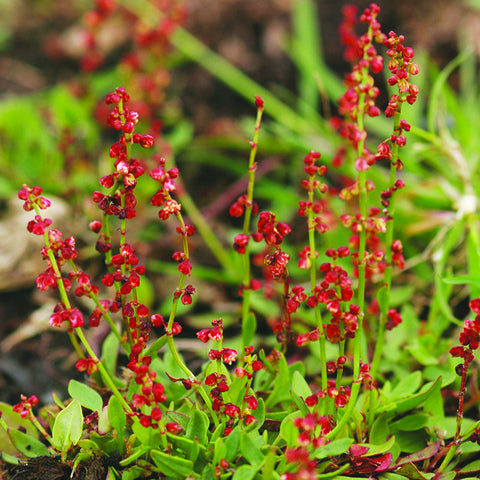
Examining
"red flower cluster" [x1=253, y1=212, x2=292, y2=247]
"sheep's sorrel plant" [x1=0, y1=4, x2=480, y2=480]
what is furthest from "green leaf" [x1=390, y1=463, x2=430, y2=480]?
"red flower cluster" [x1=253, y1=212, x2=292, y2=247]

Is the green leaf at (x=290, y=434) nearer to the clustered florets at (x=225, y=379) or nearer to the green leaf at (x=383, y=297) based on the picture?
the clustered florets at (x=225, y=379)

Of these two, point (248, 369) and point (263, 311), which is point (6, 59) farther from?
point (248, 369)

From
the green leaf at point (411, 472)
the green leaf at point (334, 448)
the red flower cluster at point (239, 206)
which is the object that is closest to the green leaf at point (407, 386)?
the green leaf at point (411, 472)

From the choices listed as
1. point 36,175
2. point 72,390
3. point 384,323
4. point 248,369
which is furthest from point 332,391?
point 36,175

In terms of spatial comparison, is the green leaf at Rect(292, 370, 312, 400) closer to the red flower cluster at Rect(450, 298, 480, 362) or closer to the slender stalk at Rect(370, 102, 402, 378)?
the slender stalk at Rect(370, 102, 402, 378)

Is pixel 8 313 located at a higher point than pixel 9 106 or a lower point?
lower

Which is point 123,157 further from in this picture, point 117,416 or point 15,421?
point 15,421
